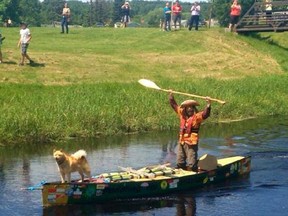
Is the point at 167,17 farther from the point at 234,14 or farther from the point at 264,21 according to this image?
the point at 264,21

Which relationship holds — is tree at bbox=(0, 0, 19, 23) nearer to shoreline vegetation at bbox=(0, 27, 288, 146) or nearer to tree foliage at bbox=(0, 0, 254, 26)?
tree foliage at bbox=(0, 0, 254, 26)

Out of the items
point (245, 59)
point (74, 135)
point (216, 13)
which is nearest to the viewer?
point (74, 135)

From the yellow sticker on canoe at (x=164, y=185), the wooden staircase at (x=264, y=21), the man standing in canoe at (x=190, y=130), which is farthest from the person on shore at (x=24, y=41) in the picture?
the wooden staircase at (x=264, y=21)

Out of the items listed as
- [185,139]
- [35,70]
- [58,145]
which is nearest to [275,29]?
[35,70]

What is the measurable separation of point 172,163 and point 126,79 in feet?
40.9

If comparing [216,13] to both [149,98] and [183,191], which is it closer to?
[149,98]

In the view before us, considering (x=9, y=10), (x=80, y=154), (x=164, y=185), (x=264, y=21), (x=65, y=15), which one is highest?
(x=65, y=15)

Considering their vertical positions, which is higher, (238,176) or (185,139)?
(185,139)

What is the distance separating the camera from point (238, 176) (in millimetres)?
17516

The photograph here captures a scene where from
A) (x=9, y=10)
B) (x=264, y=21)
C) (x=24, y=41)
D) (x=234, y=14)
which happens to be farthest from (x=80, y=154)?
(x=9, y=10)

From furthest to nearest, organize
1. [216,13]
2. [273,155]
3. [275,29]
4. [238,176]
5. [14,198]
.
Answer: [216,13] → [275,29] → [273,155] → [238,176] → [14,198]

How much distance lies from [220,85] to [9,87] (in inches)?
363

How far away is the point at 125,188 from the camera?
1494 centimetres

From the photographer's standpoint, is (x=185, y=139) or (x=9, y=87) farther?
(x=9, y=87)
